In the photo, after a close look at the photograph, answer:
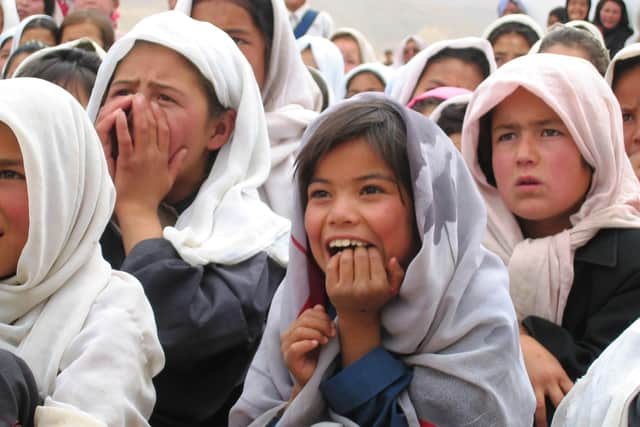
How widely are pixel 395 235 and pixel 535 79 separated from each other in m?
0.95

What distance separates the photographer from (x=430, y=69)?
440 cm

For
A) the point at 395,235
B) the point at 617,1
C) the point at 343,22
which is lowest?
the point at 343,22

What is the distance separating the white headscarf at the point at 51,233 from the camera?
2.01 m

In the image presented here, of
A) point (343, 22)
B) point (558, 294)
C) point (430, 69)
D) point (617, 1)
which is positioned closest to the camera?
point (558, 294)

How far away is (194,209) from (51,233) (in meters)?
0.73

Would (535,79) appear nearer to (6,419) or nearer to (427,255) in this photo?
(427,255)

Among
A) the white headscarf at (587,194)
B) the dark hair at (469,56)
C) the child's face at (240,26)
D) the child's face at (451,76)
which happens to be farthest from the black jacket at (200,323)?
the dark hair at (469,56)

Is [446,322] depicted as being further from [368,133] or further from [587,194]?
[587,194]

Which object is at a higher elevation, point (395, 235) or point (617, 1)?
point (395, 235)

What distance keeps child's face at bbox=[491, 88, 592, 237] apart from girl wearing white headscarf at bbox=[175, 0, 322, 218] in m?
0.84

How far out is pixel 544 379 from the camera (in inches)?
97.7

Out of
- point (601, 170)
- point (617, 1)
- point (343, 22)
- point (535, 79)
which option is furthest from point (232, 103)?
point (343, 22)

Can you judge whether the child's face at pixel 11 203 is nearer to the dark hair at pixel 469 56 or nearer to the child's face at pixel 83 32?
the dark hair at pixel 469 56

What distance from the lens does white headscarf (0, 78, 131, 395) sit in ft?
6.61
